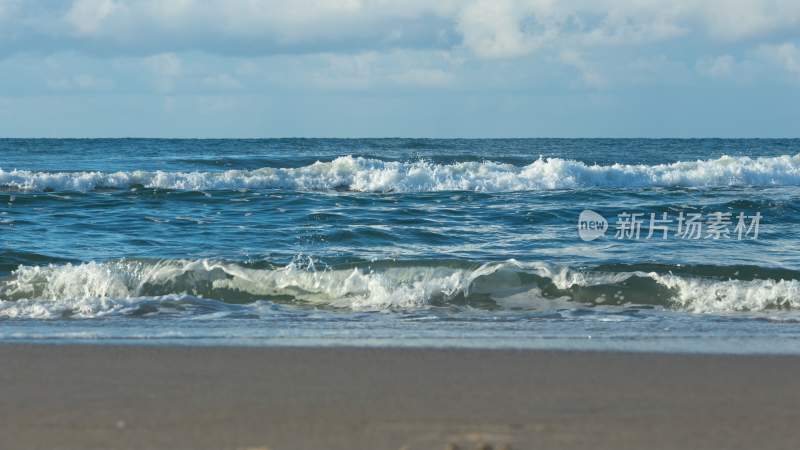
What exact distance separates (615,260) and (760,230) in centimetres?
425

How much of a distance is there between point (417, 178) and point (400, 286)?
1238cm

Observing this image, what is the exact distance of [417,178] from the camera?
68.3ft

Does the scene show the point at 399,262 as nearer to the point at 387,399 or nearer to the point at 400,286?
the point at 400,286

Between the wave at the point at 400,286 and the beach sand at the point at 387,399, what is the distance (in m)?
2.45

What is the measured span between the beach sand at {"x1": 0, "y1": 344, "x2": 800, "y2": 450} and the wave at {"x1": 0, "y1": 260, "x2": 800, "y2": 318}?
2.45m

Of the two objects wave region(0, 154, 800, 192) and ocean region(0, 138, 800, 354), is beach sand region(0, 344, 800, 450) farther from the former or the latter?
wave region(0, 154, 800, 192)

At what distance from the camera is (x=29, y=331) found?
6543 millimetres

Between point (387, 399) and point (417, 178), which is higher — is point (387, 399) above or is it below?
below

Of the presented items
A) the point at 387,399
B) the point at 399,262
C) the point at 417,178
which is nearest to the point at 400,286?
the point at 399,262

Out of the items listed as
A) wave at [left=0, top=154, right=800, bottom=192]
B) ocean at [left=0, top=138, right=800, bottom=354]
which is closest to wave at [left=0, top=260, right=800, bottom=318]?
ocean at [left=0, top=138, right=800, bottom=354]

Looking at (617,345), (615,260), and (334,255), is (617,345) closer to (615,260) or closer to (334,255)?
(615,260)

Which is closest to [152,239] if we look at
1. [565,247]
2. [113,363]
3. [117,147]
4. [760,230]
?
[565,247]

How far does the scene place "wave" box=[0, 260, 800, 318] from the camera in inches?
318

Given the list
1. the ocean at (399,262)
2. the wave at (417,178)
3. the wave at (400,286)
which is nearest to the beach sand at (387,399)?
the ocean at (399,262)
